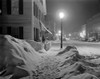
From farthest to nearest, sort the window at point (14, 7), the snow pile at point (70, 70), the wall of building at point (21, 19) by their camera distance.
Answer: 1. the wall of building at point (21, 19)
2. the window at point (14, 7)
3. the snow pile at point (70, 70)

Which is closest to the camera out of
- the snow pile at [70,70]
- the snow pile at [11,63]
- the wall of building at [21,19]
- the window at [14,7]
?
the snow pile at [70,70]

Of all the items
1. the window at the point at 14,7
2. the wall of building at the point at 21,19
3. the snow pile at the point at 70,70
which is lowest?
the snow pile at the point at 70,70

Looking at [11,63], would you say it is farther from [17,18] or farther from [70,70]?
[17,18]

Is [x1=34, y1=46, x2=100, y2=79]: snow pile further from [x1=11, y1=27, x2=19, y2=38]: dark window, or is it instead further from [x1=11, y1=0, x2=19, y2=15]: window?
[x1=11, y1=0, x2=19, y2=15]: window

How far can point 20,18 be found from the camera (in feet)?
59.6

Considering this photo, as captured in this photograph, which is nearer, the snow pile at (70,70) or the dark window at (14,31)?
the snow pile at (70,70)

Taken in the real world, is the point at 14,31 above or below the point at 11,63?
above

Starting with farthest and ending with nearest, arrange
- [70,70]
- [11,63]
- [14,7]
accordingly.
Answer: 1. [14,7]
2. [11,63]
3. [70,70]

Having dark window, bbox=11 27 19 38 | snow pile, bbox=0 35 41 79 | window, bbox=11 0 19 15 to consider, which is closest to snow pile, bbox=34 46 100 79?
snow pile, bbox=0 35 41 79

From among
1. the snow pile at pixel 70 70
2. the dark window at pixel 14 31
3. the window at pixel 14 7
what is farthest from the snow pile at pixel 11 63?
the window at pixel 14 7

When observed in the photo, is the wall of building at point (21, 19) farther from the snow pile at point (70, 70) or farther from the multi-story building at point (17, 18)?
the snow pile at point (70, 70)

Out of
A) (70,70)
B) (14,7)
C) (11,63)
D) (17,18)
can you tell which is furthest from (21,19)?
(70,70)

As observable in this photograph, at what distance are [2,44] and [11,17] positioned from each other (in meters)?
11.0

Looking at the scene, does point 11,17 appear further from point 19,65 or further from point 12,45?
point 19,65
